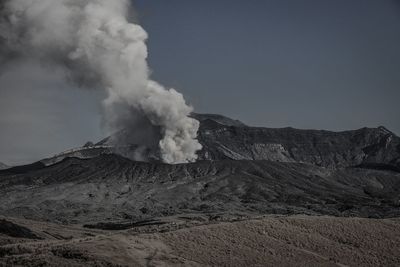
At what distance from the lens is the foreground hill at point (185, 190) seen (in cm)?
13250

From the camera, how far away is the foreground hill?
132m

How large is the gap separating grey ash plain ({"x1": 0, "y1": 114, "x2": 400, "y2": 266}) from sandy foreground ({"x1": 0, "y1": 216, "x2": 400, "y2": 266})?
93 mm

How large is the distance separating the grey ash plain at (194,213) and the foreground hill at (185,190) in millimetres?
243

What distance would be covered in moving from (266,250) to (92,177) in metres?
130

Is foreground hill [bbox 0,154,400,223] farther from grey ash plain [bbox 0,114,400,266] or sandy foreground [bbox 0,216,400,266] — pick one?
sandy foreground [bbox 0,216,400,266]

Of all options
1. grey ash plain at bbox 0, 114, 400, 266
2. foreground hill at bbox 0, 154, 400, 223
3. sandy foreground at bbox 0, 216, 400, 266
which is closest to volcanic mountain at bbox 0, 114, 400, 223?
foreground hill at bbox 0, 154, 400, 223

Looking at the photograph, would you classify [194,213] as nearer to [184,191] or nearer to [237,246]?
[184,191]

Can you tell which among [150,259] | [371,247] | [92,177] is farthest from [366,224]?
[92,177]

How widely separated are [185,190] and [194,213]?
3149cm

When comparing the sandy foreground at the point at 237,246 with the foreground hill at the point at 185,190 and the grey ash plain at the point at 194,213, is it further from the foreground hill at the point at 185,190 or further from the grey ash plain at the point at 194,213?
the foreground hill at the point at 185,190

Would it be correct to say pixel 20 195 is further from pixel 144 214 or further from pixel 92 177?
pixel 144 214

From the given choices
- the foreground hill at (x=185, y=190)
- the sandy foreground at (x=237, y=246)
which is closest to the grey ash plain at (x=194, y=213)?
the sandy foreground at (x=237, y=246)

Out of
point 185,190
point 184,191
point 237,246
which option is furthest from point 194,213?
point 237,246

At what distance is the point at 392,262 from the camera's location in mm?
50906
